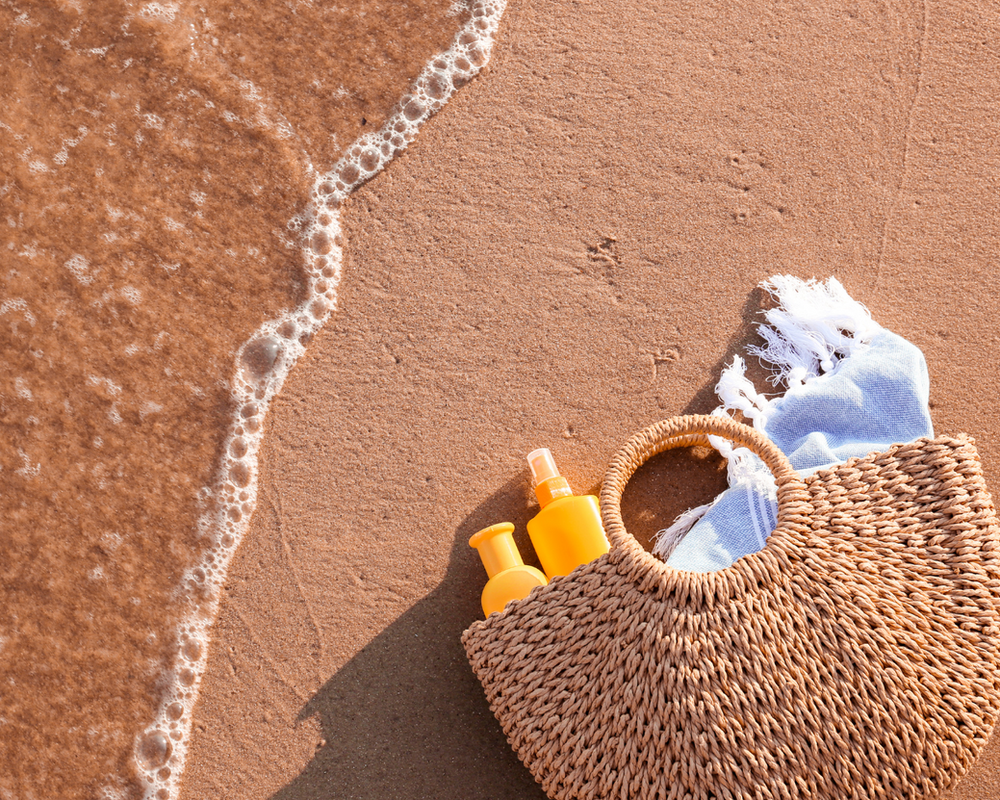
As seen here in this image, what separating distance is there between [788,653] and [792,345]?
619 millimetres

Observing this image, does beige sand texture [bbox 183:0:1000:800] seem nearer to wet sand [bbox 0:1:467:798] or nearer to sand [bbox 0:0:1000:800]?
sand [bbox 0:0:1000:800]

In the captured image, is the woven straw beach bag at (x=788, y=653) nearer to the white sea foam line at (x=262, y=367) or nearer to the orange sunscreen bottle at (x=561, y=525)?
the orange sunscreen bottle at (x=561, y=525)

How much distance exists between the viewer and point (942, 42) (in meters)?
1.51

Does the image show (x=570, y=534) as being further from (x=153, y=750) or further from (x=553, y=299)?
(x=153, y=750)

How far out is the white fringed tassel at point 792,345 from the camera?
1.38 m

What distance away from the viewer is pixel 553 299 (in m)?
1.49

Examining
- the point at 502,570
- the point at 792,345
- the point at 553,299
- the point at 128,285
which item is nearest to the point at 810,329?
the point at 792,345

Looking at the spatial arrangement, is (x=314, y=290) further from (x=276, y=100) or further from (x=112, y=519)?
(x=112, y=519)

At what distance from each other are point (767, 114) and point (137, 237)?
135cm

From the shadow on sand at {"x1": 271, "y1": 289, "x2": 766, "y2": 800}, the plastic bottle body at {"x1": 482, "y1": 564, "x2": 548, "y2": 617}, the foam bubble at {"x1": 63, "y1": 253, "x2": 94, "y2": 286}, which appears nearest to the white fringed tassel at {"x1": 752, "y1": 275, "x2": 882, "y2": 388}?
the shadow on sand at {"x1": 271, "y1": 289, "x2": 766, "y2": 800}

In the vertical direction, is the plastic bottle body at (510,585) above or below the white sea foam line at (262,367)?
below

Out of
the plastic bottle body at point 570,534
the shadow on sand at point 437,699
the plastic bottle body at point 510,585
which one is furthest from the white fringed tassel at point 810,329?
the plastic bottle body at point 510,585

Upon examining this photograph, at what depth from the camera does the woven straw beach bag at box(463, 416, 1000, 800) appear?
3.50ft

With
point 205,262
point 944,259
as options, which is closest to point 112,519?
point 205,262
